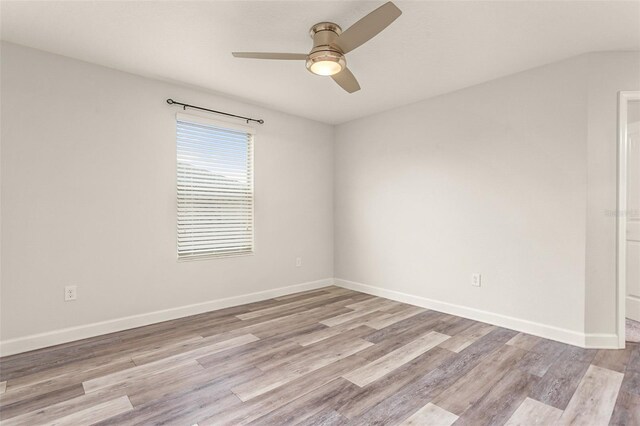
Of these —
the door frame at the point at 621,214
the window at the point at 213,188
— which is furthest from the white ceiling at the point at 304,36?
the window at the point at 213,188

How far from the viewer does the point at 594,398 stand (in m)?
1.93

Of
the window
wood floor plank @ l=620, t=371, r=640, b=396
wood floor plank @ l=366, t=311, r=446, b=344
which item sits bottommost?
wood floor plank @ l=620, t=371, r=640, b=396

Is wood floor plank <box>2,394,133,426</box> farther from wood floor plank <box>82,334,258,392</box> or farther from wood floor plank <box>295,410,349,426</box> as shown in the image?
wood floor plank <box>295,410,349,426</box>

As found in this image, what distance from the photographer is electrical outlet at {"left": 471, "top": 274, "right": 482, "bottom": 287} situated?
3.29 meters

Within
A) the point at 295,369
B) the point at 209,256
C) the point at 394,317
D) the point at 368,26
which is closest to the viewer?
the point at 368,26

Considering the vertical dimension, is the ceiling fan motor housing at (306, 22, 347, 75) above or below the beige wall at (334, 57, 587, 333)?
above

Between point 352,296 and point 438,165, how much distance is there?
1.98m

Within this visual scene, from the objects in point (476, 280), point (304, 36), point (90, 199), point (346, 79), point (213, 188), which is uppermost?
point (304, 36)

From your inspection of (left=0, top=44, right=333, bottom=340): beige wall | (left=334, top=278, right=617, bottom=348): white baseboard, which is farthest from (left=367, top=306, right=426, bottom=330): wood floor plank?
(left=0, top=44, right=333, bottom=340): beige wall

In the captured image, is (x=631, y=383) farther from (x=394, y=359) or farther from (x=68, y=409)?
(x=68, y=409)

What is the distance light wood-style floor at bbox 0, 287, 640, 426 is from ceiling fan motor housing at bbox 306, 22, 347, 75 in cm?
213

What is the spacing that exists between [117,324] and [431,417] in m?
2.78

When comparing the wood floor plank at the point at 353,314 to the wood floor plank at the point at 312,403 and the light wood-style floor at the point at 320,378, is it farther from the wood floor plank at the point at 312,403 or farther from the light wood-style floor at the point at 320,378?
the wood floor plank at the point at 312,403

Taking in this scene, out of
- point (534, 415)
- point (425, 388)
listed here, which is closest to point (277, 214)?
point (425, 388)
